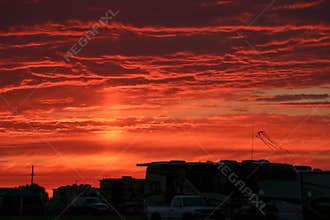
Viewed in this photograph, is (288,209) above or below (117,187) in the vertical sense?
below

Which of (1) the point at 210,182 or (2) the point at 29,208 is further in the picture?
(2) the point at 29,208

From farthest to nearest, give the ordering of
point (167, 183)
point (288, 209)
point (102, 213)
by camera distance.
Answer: point (102, 213), point (167, 183), point (288, 209)

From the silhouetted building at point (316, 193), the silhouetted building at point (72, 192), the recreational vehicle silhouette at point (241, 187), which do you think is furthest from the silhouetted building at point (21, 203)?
the silhouetted building at point (316, 193)

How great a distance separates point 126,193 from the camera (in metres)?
76.1

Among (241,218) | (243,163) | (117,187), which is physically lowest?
(241,218)

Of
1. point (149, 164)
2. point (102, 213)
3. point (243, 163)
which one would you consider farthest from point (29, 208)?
point (243, 163)

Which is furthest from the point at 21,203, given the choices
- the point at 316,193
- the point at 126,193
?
the point at 316,193

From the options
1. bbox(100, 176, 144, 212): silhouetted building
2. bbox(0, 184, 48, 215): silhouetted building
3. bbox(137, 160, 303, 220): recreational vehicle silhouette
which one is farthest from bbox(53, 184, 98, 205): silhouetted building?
bbox(137, 160, 303, 220): recreational vehicle silhouette

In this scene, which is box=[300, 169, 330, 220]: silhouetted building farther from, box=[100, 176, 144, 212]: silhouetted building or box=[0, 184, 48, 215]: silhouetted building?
box=[0, 184, 48, 215]: silhouetted building

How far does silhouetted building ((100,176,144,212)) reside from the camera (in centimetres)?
7512

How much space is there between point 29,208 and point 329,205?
35.8m

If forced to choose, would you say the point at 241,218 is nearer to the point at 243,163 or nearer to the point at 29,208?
the point at 243,163

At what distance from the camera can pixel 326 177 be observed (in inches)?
1937

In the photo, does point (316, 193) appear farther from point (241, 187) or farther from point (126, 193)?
point (126, 193)
